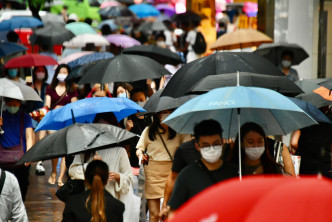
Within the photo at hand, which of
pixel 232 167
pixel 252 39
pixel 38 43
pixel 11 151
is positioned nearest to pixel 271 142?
pixel 232 167

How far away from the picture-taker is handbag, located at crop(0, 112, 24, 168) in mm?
9734

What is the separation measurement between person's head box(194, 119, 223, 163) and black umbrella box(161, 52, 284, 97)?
2169 mm

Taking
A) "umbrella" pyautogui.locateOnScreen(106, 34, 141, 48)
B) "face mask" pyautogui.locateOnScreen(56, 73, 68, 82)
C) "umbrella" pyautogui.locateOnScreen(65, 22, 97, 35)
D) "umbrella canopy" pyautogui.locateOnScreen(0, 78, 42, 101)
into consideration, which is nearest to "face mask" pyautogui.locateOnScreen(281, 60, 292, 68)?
"face mask" pyautogui.locateOnScreen(56, 73, 68, 82)

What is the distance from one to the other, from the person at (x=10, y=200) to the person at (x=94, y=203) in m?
1.07

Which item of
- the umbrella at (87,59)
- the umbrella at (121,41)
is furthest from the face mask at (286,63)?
the umbrella at (121,41)

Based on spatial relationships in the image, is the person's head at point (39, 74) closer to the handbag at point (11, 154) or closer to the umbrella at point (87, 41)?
the umbrella at point (87, 41)

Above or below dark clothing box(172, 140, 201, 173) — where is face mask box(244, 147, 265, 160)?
above

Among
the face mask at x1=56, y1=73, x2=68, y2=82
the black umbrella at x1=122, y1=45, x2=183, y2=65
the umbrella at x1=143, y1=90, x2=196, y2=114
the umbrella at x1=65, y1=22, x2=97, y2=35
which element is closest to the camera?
the umbrella at x1=143, y1=90, x2=196, y2=114

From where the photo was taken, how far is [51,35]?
2081cm

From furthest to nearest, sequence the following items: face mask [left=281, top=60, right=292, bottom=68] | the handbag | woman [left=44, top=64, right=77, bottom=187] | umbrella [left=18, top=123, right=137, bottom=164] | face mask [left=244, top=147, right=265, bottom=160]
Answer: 1. face mask [left=281, top=60, right=292, bottom=68]
2. woman [left=44, top=64, right=77, bottom=187]
3. the handbag
4. umbrella [left=18, top=123, right=137, bottom=164]
5. face mask [left=244, top=147, right=265, bottom=160]

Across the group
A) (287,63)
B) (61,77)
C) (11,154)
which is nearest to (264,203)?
(11,154)

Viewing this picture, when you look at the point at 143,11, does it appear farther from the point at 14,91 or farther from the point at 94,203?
the point at 94,203

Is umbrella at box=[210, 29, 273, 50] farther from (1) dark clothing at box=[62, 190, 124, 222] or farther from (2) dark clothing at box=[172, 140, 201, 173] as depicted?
(1) dark clothing at box=[62, 190, 124, 222]

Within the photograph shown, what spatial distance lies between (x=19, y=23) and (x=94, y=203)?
16319mm
